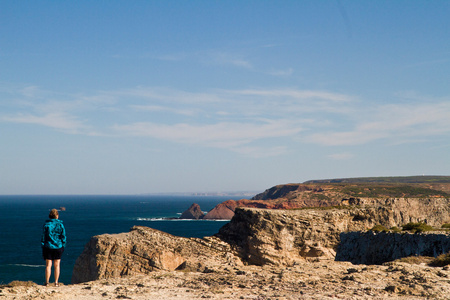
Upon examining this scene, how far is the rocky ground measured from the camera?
1149 centimetres

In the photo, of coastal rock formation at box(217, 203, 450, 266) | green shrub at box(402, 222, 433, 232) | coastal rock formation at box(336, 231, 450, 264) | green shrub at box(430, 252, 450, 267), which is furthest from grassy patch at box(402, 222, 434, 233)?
coastal rock formation at box(217, 203, 450, 266)

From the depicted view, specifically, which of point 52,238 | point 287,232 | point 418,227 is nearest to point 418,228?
point 418,227

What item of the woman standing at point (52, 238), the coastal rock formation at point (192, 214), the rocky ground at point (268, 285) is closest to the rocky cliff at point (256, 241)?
the rocky ground at point (268, 285)

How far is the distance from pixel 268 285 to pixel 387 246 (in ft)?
42.2

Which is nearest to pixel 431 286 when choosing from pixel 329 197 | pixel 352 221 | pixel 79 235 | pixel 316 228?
pixel 316 228

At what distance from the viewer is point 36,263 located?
66375 millimetres

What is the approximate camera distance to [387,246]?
23.0 meters

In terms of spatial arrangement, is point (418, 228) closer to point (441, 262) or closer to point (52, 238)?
point (441, 262)

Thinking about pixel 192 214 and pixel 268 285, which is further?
pixel 192 214

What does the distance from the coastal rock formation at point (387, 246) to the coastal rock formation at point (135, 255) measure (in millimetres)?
9873

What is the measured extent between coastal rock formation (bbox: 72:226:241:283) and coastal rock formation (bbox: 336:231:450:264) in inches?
389

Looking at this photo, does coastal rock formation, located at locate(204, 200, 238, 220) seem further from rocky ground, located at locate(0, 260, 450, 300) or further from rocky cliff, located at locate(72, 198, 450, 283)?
rocky ground, located at locate(0, 260, 450, 300)

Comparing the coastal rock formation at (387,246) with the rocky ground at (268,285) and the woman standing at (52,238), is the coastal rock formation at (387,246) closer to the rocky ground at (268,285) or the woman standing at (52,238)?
the rocky ground at (268,285)

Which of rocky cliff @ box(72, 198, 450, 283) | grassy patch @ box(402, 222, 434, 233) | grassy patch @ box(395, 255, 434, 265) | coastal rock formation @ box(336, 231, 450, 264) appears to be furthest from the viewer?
rocky cliff @ box(72, 198, 450, 283)
